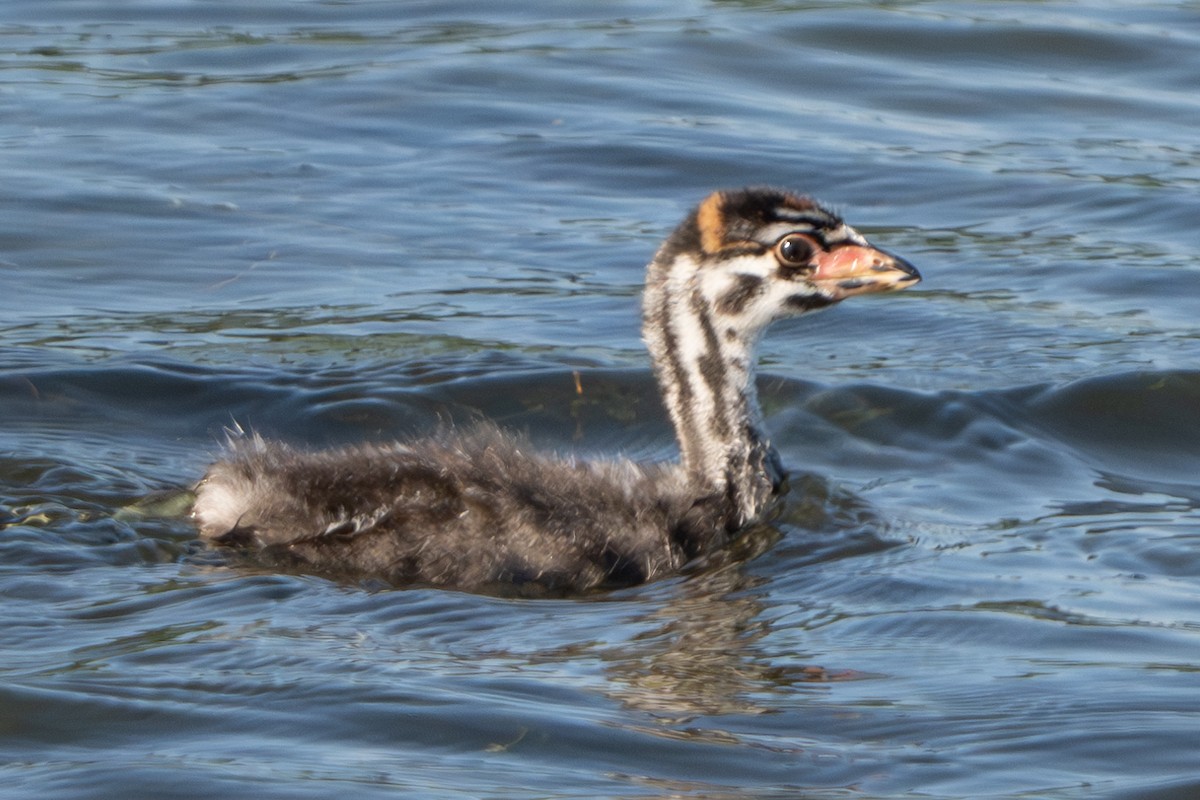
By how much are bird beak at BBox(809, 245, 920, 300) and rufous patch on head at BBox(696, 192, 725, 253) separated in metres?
0.40

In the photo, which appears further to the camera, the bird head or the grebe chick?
the bird head

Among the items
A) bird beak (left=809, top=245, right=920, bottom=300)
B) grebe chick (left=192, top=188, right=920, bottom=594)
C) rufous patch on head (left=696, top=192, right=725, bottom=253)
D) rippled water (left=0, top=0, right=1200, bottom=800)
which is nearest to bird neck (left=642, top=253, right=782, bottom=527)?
grebe chick (left=192, top=188, right=920, bottom=594)

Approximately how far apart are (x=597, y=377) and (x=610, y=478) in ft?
7.56

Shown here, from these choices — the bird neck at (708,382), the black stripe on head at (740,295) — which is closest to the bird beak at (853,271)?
the black stripe on head at (740,295)

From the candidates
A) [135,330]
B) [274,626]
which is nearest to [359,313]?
[135,330]

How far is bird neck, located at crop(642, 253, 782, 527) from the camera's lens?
921 cm

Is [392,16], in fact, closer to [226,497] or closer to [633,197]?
[633,197]

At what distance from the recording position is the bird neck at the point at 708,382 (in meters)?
9.21

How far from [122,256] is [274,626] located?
19.1 feet

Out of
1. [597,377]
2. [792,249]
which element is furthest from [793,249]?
[597,377]

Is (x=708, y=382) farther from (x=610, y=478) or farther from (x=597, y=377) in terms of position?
(x=597, y=377)

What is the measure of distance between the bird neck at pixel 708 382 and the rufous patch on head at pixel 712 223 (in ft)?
0.37

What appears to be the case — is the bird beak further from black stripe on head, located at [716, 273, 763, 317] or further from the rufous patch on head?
the rufous patch on head

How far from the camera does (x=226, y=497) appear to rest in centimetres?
843
